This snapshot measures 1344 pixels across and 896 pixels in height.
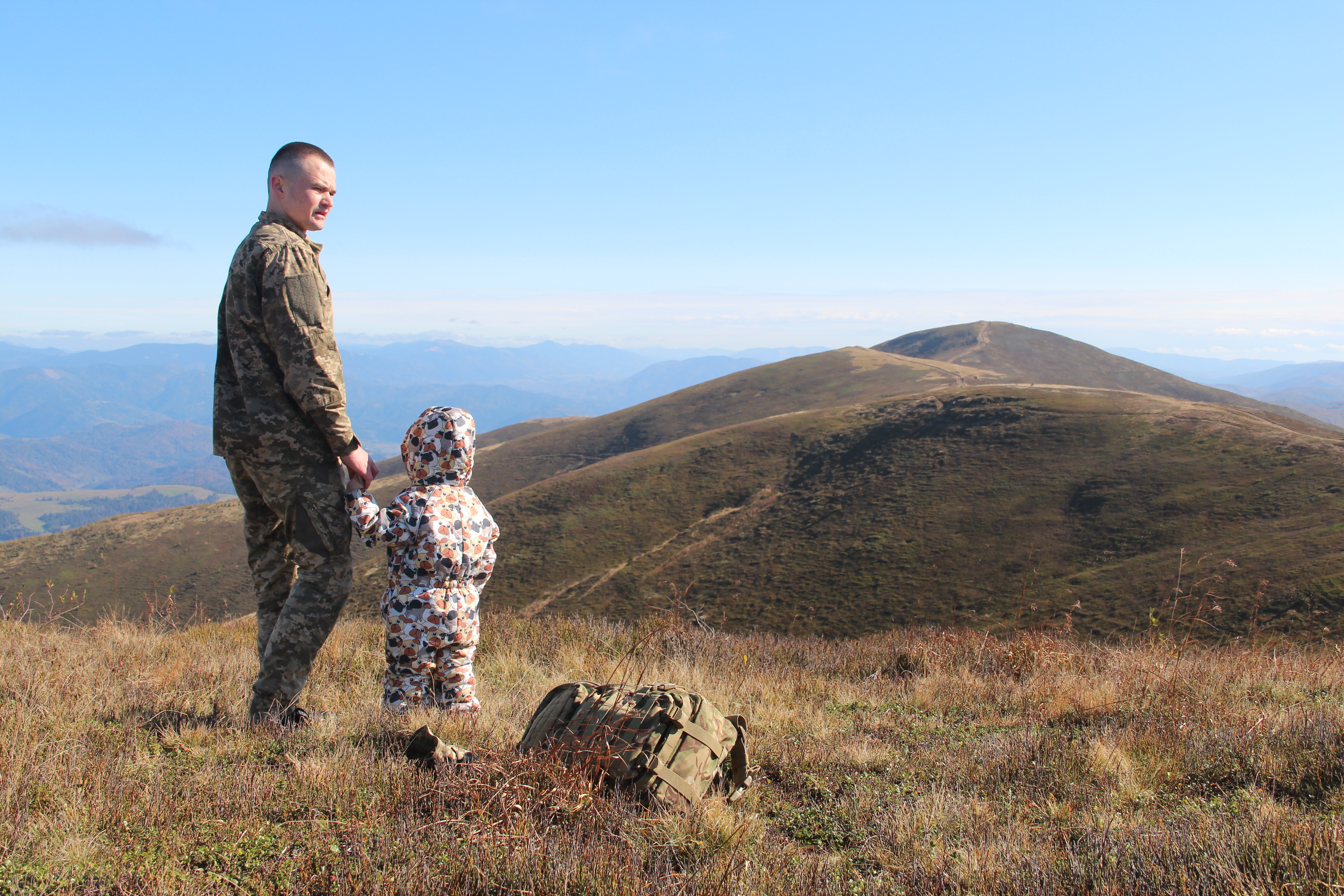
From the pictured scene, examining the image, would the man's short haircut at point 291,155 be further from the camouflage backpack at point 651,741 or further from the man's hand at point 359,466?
the camouflage backpack at point 651,741

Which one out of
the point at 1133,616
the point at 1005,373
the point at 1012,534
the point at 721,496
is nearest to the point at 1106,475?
the point at 1012,534

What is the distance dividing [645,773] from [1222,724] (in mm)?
3124

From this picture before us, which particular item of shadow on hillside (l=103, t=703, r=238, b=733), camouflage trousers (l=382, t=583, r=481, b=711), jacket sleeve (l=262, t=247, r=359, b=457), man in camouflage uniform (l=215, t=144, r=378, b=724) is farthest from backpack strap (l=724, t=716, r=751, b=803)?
shadow on hillside (l=103, t=703, r=238, b=733)

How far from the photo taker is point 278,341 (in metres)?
3.52

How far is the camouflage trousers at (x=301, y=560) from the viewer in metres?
3.67

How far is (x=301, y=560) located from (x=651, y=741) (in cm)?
204

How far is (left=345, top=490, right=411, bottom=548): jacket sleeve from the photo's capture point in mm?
3725

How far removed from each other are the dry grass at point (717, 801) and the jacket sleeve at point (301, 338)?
158 cm

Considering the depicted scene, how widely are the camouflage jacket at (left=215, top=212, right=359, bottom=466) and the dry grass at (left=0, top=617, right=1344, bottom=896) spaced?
56.0 inches

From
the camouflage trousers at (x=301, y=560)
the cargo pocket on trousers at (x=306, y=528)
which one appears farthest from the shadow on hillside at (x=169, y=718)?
the cargo pocket on trousers at (x=306, y=528)

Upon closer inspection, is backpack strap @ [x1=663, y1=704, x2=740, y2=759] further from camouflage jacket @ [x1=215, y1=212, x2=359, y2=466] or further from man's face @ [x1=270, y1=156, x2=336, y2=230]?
man's face @ [x1=270, y1=156, x2=336, y2=230]

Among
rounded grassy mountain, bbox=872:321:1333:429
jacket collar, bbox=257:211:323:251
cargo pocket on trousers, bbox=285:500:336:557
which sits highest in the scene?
rounded grassy mountain, bbox=872:321:1333:429

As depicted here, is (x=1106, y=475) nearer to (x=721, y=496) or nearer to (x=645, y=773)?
(x=721, y=496)

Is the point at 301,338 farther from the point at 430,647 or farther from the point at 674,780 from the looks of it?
the point at 674,780
